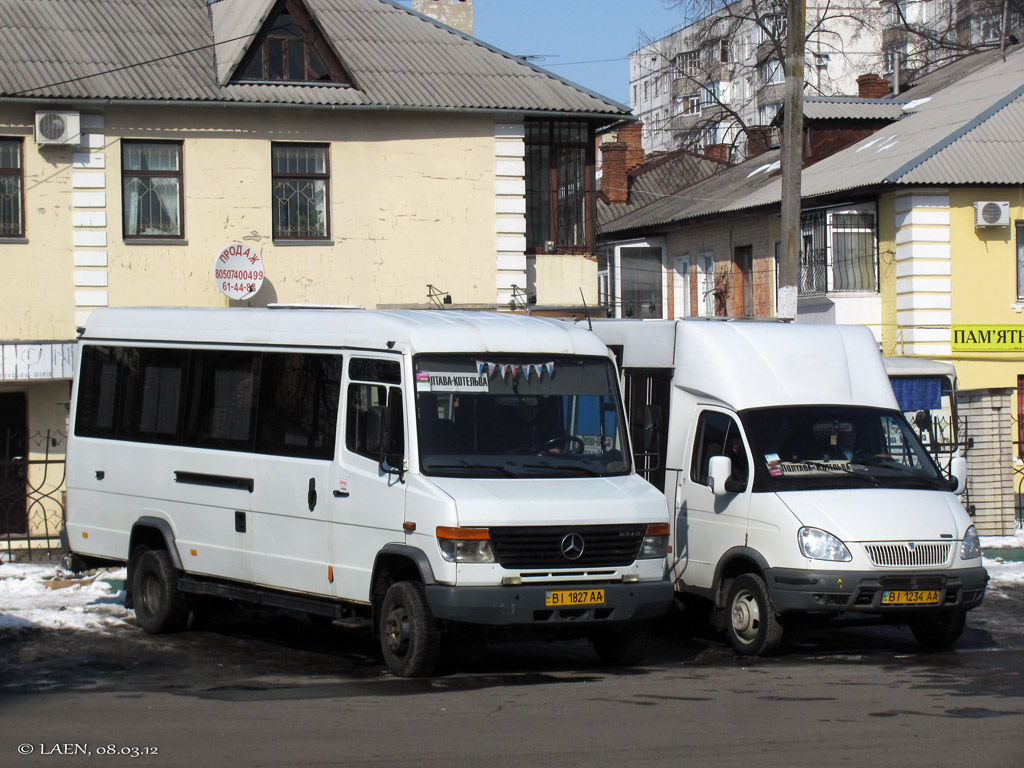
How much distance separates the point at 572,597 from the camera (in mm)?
10078

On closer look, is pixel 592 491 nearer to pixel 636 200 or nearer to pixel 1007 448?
pixel 1007 448

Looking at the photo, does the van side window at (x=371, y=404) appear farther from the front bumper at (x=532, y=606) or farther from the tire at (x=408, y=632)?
the front bumper at (x=532, y=606)

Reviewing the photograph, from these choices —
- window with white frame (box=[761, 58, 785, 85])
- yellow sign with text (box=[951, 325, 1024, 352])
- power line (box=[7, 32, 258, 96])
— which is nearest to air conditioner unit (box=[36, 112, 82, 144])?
power line (box=[7, 32, 258, 96])

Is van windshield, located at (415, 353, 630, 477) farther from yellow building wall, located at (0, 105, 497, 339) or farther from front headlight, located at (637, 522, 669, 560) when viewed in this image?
yellow building wall, located at (0, 105, 497, 339)

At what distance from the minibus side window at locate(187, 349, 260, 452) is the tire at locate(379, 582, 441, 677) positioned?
222 cm

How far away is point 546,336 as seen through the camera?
36.0ft

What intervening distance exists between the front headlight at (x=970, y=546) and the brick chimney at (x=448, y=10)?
1726 centimetres

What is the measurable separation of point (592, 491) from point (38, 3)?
15325 millimetres

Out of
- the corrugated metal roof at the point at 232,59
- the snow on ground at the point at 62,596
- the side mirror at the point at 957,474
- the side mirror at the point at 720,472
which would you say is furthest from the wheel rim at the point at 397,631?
the corrugated metal roof at the point at 232,59

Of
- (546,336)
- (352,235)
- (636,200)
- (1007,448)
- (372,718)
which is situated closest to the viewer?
(372,718)

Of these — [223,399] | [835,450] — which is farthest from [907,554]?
[223,399]

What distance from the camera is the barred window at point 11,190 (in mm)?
20609

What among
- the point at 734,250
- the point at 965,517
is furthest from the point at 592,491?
the point at 734,250

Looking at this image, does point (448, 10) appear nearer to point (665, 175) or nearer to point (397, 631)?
point (397, 631)
